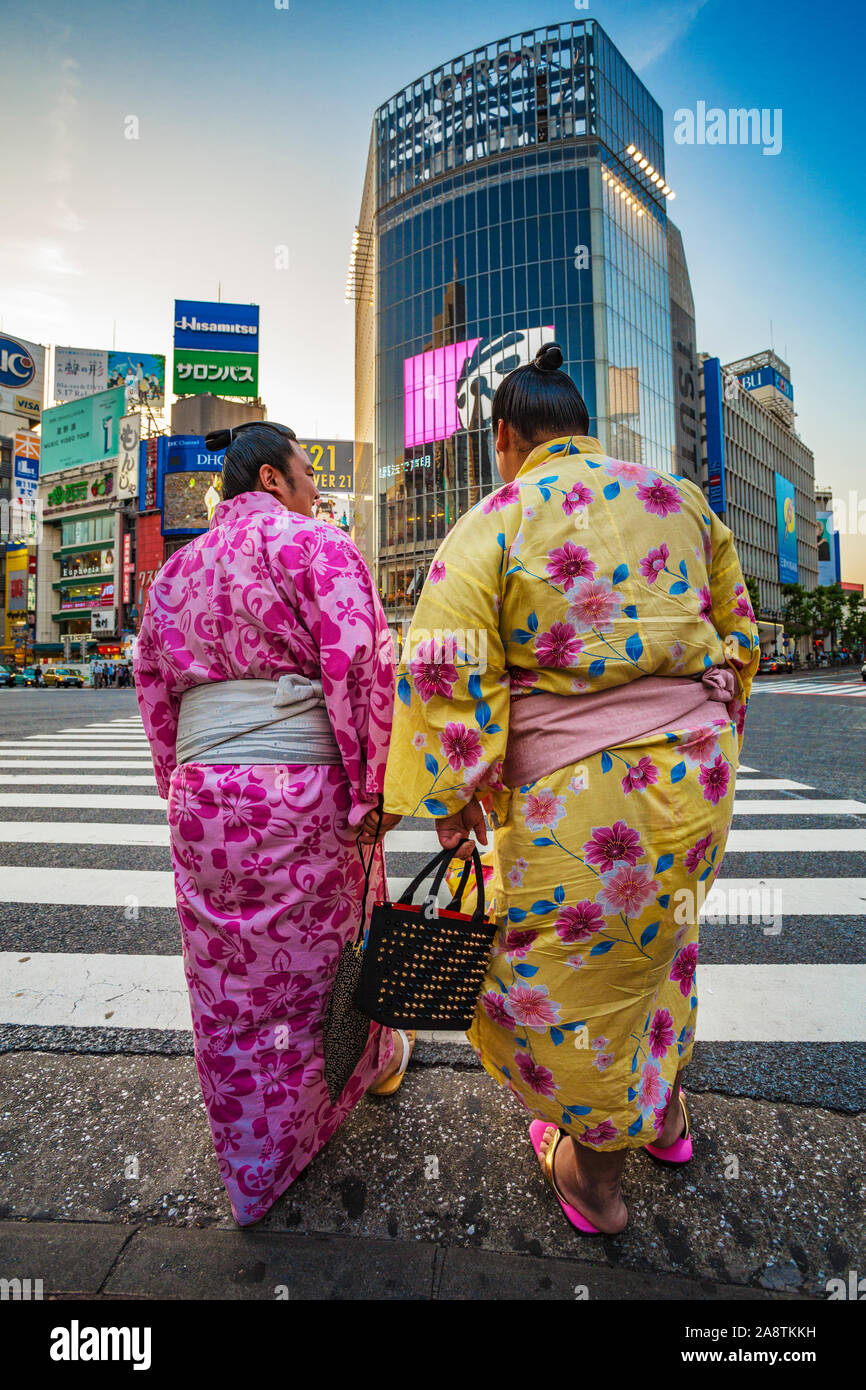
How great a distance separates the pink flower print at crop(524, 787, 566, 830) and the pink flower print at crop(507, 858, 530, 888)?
72 millimetres

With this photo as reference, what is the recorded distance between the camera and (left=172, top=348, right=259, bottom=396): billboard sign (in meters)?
44.1

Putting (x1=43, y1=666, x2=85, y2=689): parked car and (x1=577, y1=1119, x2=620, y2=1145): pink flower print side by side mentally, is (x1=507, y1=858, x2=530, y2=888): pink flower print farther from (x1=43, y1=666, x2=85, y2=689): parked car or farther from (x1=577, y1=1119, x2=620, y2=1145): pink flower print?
(x1=43, y1=666, x2=85, y2=689): parked car

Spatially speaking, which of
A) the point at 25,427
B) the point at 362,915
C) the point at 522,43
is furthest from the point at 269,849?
the point at 25,427

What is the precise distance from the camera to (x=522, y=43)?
131 feet

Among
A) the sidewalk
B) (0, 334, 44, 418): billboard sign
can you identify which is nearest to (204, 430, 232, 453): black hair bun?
the sidewalk

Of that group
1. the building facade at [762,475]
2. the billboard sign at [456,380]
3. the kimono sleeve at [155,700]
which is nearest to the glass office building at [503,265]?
the billboard sign at [456,380]

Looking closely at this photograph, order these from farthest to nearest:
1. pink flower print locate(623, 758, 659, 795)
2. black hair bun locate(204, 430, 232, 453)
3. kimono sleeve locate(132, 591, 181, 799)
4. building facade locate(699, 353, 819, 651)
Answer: building facade locate(699, 353, 819, 651)
black hair bun locate(204, 430, 232, 453)
kimono sleeve locate(132, 591, 181, 799)
pink flower print locate(623, 758, 659, 795)

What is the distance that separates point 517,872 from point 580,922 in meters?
0.14

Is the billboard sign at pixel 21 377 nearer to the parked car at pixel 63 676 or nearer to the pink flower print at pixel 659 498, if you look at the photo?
the parked car at pixel 63 676

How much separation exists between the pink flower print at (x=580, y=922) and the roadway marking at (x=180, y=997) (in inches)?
41.8

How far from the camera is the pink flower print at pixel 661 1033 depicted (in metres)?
1.28

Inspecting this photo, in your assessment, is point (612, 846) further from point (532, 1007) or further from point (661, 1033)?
point (661, 1033)

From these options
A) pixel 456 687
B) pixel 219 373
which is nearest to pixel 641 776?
pixel 456 687

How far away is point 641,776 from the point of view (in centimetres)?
113
